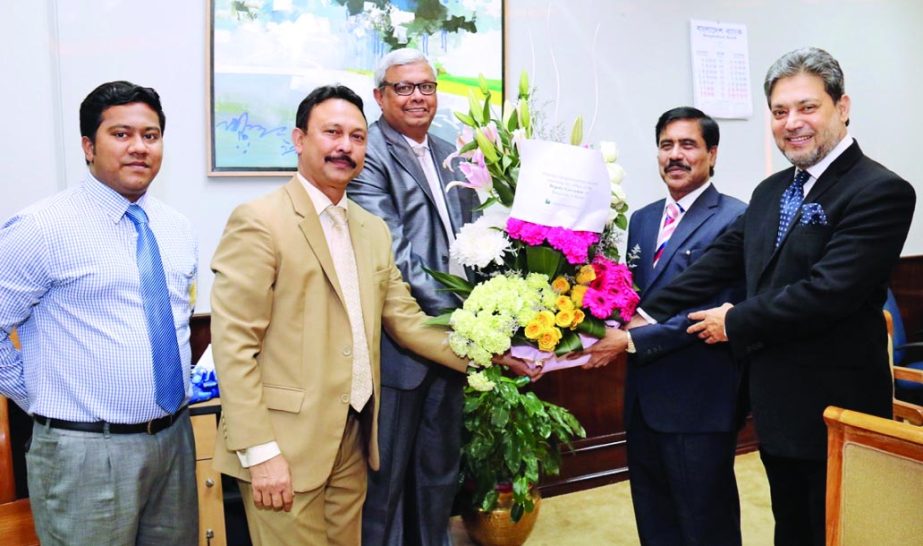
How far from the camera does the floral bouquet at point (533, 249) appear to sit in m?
1.81

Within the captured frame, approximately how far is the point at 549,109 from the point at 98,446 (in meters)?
2.40

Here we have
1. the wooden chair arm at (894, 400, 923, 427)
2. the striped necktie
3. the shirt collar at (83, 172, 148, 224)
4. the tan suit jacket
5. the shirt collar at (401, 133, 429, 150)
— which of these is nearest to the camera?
the tan suit jacket

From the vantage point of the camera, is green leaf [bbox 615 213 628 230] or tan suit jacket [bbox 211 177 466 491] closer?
tan suit jacket [bbox 211 177 466 491]

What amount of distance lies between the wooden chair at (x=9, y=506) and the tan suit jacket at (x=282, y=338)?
0.88 metres

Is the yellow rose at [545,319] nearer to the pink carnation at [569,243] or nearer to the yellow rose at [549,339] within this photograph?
the yellow rose at [549,339]

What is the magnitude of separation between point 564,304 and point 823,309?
630mm

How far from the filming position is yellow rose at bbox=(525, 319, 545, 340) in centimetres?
180

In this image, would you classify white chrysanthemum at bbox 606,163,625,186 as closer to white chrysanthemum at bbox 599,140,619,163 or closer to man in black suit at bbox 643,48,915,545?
white chrysanthemum at bbox 599,140,619,163

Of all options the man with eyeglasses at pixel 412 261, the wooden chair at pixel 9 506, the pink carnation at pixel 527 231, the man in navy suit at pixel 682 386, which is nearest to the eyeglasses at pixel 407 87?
the man with eyeglasses at pixel 412 261

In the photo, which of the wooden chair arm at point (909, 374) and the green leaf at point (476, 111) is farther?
the wooden chair arm at point (909, 374)

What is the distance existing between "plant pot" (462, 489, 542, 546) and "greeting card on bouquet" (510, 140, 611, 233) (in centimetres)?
140

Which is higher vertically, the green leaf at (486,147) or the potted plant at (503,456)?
the green leaf at (486,147)

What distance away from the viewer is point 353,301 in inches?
68.9

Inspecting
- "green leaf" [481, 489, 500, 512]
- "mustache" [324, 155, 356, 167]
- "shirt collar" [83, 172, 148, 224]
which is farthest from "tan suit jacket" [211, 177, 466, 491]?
"green leaf" [481, 489, 500, 512]
